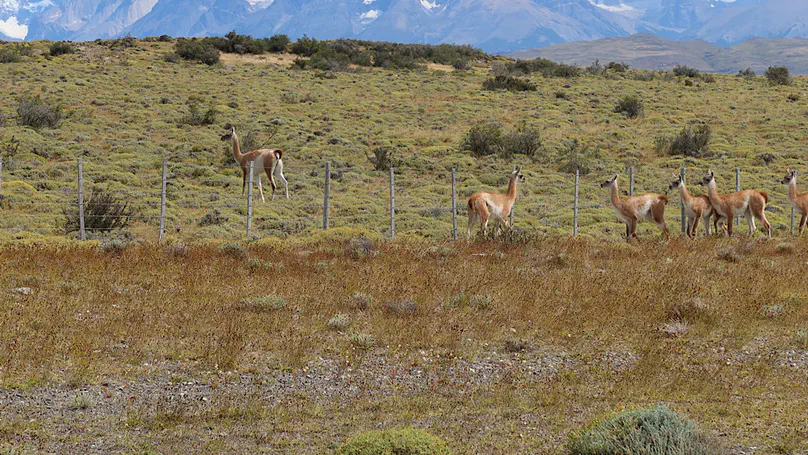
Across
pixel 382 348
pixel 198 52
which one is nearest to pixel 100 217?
pixel 382 348

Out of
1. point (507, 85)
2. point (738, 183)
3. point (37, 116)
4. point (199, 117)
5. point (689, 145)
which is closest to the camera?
point (738, 183)

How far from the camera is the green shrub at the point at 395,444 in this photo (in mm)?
4707

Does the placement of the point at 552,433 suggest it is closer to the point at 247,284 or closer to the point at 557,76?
the point at 247,284

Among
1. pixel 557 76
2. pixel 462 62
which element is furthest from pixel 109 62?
pixel 557 76

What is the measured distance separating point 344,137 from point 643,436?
93.5 feet

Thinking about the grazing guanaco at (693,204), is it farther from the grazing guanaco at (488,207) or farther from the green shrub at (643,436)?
the green shrub at (643,436)

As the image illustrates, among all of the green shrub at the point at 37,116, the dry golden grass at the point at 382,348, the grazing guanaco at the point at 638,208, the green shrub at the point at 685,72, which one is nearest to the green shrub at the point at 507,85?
the green shrub at the point at 685,72

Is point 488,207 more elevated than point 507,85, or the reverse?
point 507,85

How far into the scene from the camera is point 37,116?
30406 millimetres

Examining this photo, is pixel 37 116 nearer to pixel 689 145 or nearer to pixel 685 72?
pixel 689 145

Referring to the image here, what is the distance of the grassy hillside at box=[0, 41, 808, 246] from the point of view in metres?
20.3

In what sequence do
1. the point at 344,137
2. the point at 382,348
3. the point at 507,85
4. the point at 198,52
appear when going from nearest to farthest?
the point at 382,348
the point at 344,137
the point at 507,85
the point at 198,52

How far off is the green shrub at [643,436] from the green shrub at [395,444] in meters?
1.00

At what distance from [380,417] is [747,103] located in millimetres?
47126
